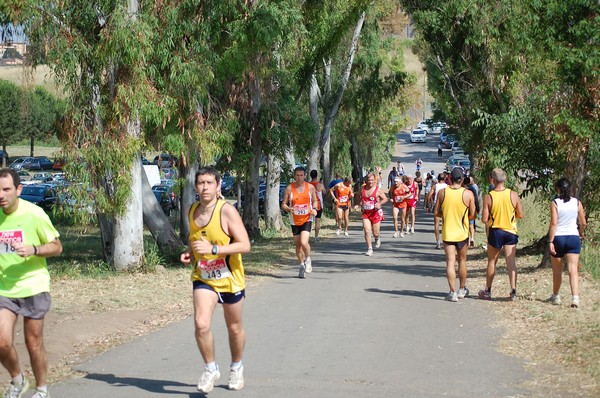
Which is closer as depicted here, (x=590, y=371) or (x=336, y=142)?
(x=590, y=371)

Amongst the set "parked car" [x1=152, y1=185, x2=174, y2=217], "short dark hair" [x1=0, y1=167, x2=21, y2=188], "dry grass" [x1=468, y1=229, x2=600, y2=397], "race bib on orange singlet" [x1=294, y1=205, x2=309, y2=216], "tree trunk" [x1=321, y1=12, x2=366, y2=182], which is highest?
"tree trunk" [x1=321, y1=12, x2=366, y2=182]

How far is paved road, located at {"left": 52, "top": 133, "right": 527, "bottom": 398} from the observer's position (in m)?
7.73

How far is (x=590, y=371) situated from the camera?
325 inches

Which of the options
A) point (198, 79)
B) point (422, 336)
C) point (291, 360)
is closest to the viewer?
point (291, 360)

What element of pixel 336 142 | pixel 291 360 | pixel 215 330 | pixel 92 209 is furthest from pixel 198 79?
pixel 336 142

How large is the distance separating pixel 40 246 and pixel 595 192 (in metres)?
12.6

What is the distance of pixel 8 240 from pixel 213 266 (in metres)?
1.56

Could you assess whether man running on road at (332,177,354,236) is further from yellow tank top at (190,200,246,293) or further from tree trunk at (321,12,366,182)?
yellow tank top at (190,200,246,293)

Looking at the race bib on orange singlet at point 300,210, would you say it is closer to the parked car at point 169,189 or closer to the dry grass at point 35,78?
the dry grass at point 35,78

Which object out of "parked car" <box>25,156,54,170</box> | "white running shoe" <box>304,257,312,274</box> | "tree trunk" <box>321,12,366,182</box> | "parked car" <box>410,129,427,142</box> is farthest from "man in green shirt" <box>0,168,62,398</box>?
"parked car" <box>410,129,427,142</box>

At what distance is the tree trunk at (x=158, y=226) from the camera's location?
754 inches

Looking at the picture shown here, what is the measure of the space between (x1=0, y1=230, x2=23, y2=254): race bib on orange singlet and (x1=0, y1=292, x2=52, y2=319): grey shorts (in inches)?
13.7

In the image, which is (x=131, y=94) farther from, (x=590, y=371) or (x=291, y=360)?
(x=590, y=371)

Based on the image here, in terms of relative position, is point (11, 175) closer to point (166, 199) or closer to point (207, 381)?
point (207, 381)
